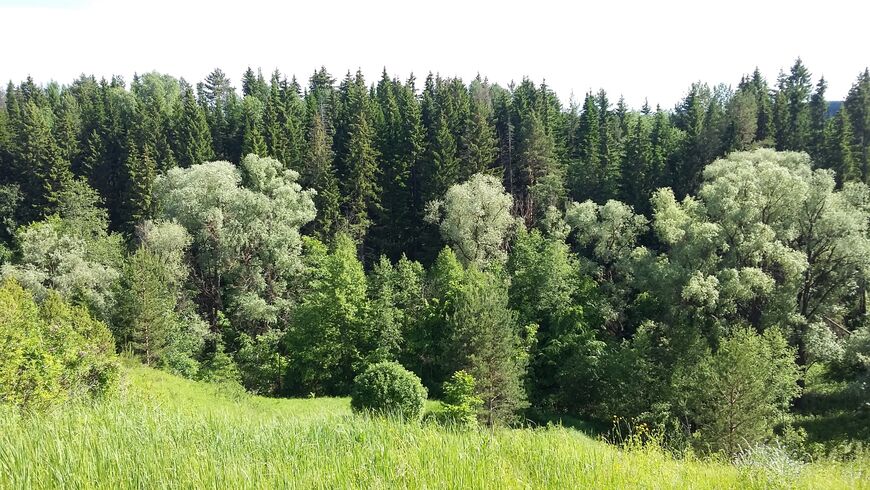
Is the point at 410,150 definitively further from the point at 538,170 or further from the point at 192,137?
the point at 192,137

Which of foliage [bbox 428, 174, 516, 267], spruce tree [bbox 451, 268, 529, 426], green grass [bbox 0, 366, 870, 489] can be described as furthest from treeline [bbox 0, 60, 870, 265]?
green grass [bbox 0, 366, 870, 489]

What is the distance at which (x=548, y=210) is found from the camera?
50.1 meters

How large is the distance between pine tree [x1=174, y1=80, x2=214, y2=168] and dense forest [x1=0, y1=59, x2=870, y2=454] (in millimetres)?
433

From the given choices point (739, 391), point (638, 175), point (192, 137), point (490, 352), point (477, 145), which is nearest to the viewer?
point (739, 391)

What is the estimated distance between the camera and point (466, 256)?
44594 mm

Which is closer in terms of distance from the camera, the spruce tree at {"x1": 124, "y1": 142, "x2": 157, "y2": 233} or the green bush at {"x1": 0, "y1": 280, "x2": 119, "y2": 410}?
the green bush at {"x1": 0, "y1": 280, "x2": 119, "y2": 410}

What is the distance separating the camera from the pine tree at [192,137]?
57.1 meters

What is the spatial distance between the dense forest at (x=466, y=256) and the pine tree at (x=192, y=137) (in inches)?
17.1

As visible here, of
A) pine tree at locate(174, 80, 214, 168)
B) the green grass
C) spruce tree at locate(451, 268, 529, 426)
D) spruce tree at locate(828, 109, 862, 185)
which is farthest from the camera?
pine tree at locate(174, 80, 214, 168)

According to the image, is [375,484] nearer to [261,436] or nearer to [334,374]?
[261,436]

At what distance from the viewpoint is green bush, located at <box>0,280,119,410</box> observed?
13102 millimetres

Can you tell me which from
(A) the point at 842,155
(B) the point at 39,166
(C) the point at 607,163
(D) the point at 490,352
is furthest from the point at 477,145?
(B) the point at 39,166

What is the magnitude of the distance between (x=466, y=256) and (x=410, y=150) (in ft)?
61.4

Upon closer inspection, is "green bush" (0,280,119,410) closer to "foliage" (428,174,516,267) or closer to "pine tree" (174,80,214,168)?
"foliage" (428,174,516,267)
